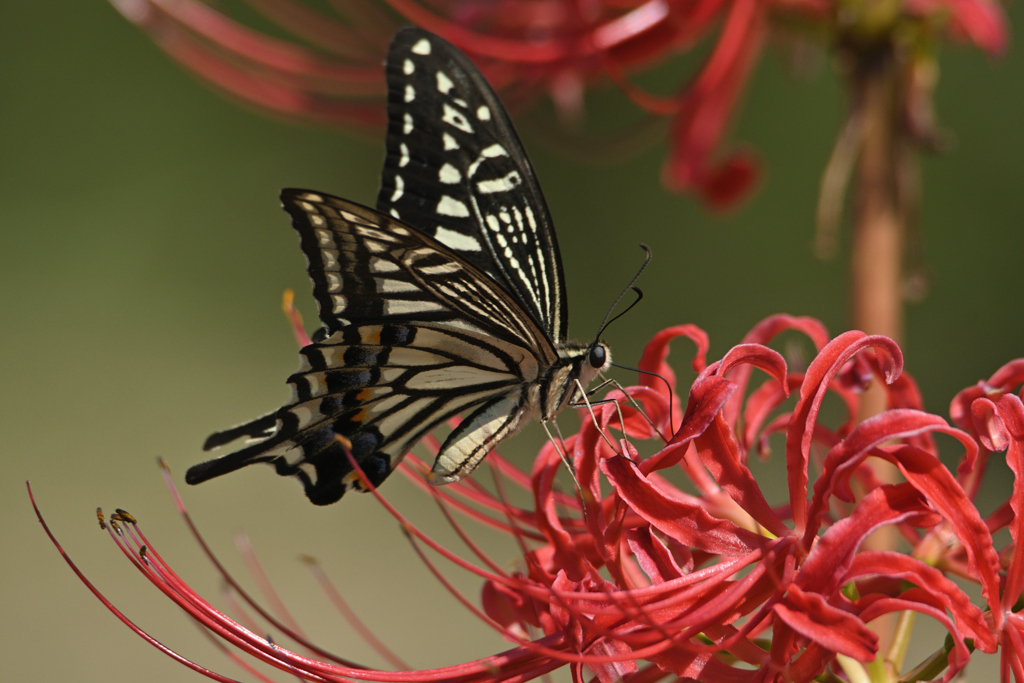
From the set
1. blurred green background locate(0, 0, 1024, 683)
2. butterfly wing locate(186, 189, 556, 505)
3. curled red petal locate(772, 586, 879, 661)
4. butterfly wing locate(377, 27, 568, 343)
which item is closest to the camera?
curled red petal locate(772, 586, 879, 661)

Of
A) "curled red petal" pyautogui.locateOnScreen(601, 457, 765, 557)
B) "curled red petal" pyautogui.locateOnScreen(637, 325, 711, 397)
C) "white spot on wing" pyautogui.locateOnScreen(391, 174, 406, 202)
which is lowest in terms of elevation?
"curled red petal" pyautogui.locateOnScreen(601, 457, 765, 557)

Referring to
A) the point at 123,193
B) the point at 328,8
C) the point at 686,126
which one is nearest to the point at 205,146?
the point at 123,193

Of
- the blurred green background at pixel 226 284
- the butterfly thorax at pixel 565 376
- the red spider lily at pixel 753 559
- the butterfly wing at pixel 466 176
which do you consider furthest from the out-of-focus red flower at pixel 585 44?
the blurred green background at pixel 226 284

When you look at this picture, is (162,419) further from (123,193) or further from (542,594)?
(542,594)

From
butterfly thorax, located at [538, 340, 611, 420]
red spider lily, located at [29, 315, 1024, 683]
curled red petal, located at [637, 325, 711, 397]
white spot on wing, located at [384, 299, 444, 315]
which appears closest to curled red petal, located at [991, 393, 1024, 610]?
red spider lily, located at [29, 315, 1024, 683]

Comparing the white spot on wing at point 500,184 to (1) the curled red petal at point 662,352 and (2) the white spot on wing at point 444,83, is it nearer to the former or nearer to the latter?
(2) the white spot on wing at point 444,83

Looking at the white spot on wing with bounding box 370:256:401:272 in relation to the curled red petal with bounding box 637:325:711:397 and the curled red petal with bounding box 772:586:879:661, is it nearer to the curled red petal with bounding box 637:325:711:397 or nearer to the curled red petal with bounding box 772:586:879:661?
the curled red petal with bounding box 637:325:711:397
